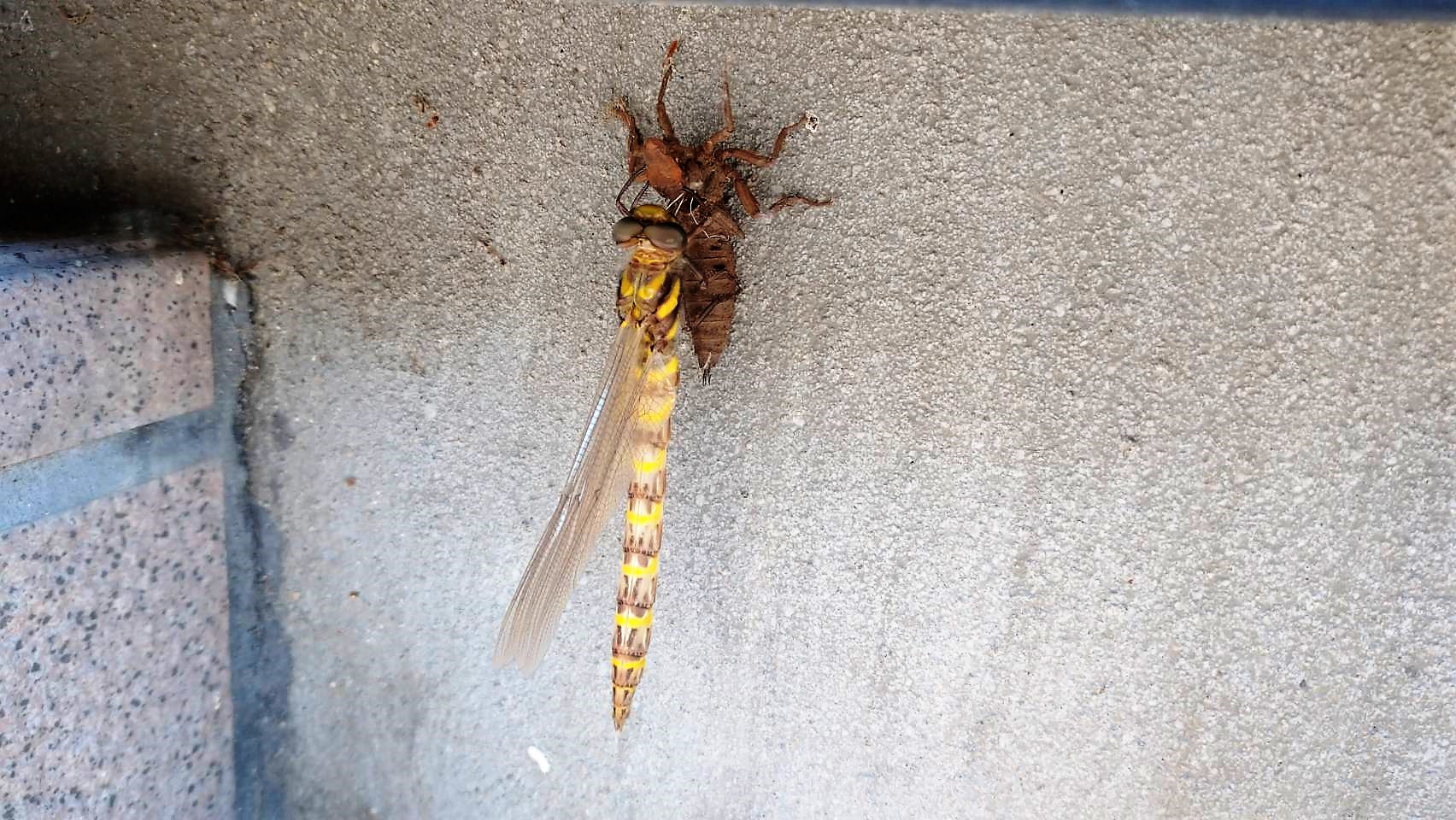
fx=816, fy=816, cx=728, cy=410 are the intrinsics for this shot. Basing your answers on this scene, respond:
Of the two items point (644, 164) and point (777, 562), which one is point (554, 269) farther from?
point (777, 562)

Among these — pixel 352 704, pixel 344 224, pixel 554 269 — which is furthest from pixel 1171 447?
pixel 352 704

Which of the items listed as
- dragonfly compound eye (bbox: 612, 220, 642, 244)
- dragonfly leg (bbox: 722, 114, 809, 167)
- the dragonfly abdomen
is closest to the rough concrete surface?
dragonfly leg (bbox: 722, 114, 809, 167)

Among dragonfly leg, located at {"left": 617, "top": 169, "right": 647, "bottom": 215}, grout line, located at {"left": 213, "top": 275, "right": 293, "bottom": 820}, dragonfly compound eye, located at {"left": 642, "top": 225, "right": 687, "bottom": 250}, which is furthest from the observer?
grout line, located at {"left": 213, "top": 275, "right": 293, "bottom": 820}

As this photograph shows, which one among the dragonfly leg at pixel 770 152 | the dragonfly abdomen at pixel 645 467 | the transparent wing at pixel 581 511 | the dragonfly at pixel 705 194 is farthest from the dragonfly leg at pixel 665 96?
the transparent wing at pixel 581 511

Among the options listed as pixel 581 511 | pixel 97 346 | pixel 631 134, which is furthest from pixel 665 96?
pixel 97 346

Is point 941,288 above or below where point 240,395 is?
above

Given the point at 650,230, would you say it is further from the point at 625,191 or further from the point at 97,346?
the point at 97,346

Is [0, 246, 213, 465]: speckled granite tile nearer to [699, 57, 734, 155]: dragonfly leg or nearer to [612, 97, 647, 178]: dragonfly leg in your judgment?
[612, 97, 647, 178]: dragonfly leg

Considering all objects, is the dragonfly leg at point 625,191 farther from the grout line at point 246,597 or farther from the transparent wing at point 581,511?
the grout line at point 246,597
